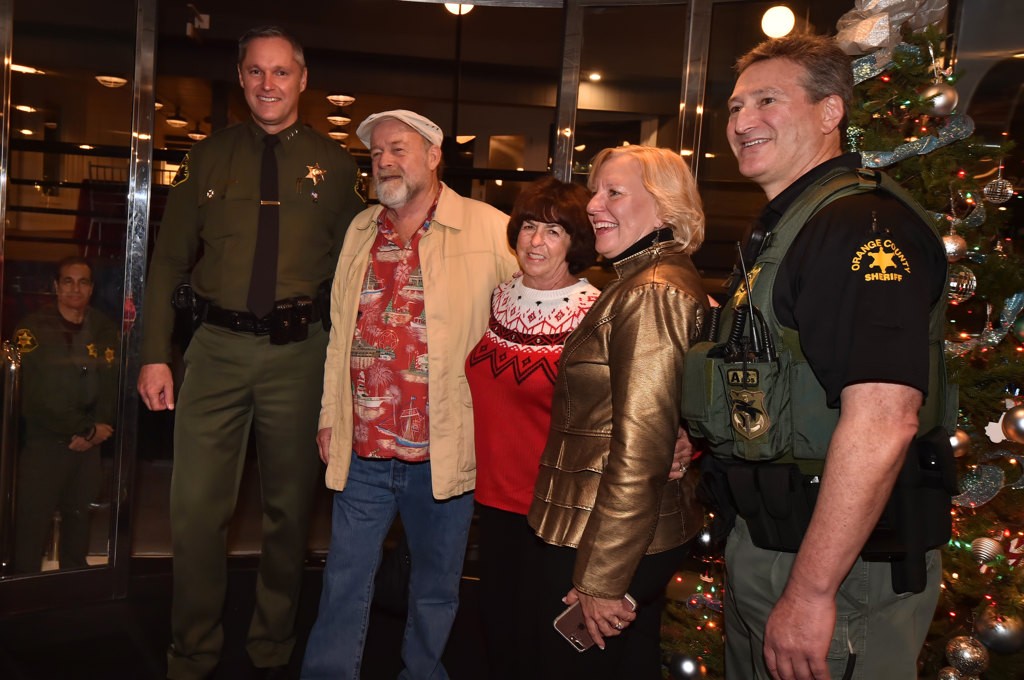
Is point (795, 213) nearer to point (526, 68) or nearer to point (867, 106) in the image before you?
point (867, 106)

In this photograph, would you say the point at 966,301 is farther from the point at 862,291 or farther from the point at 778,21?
the point at 778,21

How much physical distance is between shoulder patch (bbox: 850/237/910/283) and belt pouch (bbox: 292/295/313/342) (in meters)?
2.12

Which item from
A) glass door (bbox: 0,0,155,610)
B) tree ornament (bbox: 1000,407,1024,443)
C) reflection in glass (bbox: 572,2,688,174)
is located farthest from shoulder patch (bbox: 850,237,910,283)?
glass door (bbox: 0,0,155,610)

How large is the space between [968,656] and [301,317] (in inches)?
90.0

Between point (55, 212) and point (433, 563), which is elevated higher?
point (55, 212)

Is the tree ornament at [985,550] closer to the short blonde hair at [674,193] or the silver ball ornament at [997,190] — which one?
the silver ball ornament at [997,190]

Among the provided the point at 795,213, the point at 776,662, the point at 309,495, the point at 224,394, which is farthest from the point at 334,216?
the point at 776,662

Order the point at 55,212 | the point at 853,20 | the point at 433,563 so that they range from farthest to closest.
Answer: the point at 55,212, the point at 433,563, the point at 853,20

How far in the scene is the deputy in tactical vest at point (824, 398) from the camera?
4.64 ft

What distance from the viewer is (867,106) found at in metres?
2.62

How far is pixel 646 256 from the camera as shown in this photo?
81.2 inches

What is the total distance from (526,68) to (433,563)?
3.00 meters

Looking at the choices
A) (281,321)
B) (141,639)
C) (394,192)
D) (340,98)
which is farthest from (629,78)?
(141,639)

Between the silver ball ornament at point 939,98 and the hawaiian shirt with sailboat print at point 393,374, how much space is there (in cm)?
152
